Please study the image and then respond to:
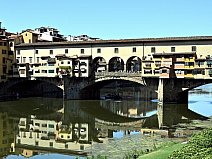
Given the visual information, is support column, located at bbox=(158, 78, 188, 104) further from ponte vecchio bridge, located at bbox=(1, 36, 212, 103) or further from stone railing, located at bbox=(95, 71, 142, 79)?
stone railing, located at bbox=(95, 71, 142, 79)

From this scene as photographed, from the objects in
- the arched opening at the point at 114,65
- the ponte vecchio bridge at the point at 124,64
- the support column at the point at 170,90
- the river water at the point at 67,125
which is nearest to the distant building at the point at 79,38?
the arched opening at the point at 114,65

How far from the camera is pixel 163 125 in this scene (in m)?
32.7

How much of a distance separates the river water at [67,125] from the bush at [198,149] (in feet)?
35.3

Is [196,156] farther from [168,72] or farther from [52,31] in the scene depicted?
[52,31]

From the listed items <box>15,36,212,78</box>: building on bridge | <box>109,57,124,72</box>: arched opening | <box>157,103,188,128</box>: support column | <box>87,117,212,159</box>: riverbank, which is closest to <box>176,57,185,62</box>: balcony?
<box>15,36,212,78</box>: building on bridge

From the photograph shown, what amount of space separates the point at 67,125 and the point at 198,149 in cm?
2392

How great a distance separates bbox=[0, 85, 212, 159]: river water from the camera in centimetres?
2375

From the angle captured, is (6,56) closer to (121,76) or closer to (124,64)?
(124,64)

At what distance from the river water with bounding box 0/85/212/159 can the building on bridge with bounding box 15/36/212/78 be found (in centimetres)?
603

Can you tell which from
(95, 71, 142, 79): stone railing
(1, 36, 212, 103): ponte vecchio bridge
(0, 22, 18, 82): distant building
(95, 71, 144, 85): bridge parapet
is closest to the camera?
(1, 36, 212, 103): ponte vecchio bridge

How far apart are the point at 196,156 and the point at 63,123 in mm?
26361

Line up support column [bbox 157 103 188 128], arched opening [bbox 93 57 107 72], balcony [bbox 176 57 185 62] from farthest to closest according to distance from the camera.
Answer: arched opening [bbox 93 57 107 72]
balcony [bbox 176 57 185 62]
support column [bbox 157 103 188 128]

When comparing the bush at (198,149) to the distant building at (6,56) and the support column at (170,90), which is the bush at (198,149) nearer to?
the support column at (170,90)

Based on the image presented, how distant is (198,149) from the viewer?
1074 centimetres
